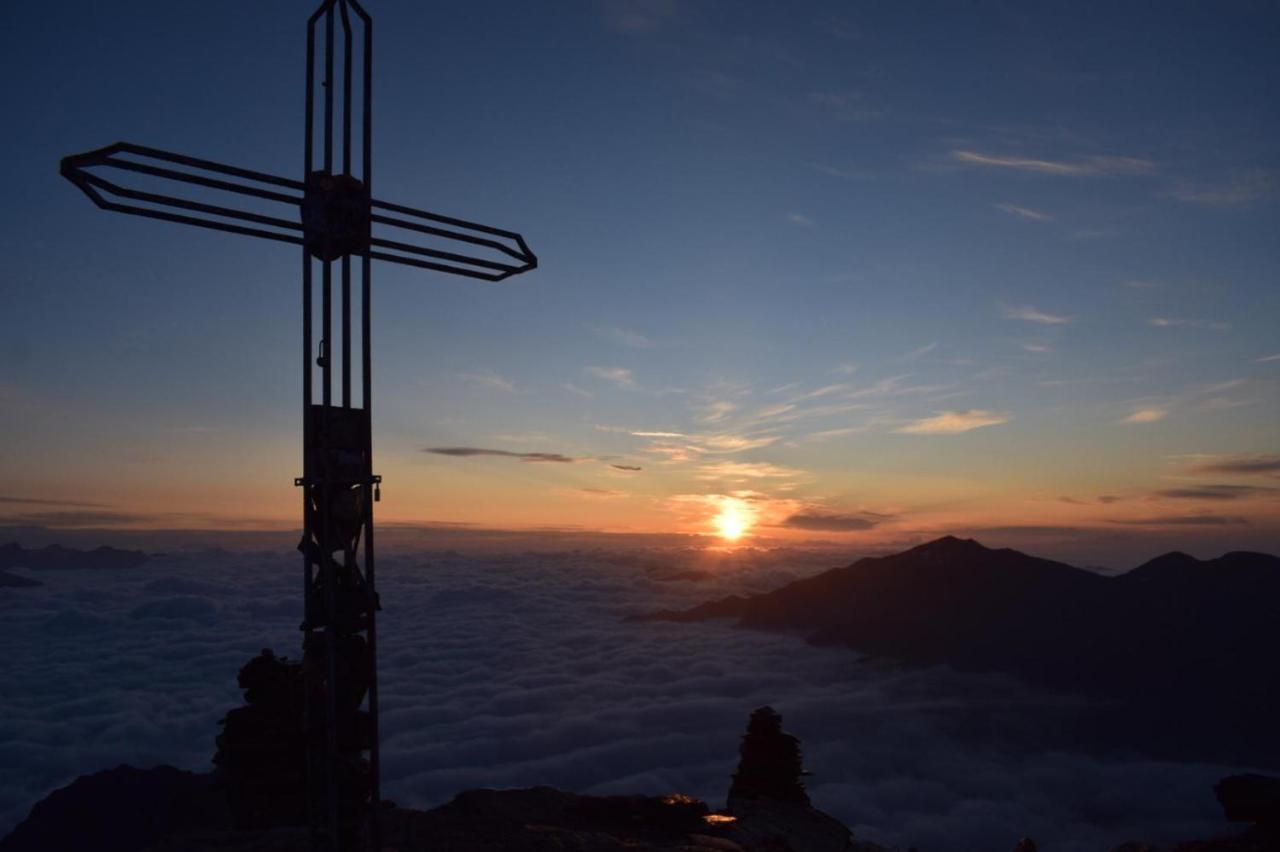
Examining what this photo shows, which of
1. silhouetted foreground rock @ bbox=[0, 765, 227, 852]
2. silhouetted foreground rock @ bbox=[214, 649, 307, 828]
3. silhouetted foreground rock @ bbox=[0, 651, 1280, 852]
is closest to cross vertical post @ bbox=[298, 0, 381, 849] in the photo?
silhouetted foreground rock @ bbox=[0, 651, 1280, 852]

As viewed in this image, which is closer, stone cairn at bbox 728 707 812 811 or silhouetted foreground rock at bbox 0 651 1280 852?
silhouetted foreground rock at bbox 0 651 1280 852

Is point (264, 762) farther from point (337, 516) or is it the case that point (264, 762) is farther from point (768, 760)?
point (337, 516)

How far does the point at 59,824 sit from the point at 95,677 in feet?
342

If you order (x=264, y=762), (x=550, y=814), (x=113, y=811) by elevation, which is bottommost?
(x=113, y=811)

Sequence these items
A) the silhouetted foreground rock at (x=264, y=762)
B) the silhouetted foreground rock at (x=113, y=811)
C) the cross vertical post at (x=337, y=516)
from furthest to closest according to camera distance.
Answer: the silhouetted foreground rock at (x=113, y=811)
the silhouetted foreground rock at (x=264, y=762)
the cross vertical post at (x=337, y=516)

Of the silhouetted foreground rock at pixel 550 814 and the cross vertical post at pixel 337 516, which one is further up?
the cross vertical post at pixel 337 516

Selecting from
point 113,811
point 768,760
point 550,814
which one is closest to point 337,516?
point 550,814

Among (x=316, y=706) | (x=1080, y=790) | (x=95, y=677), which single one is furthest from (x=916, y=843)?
(x=95, y=677)

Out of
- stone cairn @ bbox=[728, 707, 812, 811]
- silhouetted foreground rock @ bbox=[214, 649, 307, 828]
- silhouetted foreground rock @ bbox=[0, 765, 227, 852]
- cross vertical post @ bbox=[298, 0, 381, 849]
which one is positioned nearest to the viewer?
cross vertical post @ bbox=[298, 0, 381, 849]

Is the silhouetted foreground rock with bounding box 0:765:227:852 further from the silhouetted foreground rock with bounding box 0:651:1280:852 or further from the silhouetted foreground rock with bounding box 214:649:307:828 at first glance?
the silhouetted foreground rock with bounding box 0:651:1280:852

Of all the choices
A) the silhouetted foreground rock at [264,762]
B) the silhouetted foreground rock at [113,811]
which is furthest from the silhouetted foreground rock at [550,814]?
the silhouetted foreground rock at [113,811]

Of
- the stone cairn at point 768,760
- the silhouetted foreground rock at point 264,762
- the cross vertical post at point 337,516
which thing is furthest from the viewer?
the stone cairn at point 768,760

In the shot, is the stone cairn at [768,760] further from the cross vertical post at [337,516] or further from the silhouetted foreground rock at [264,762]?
the cross vertical post at [337,516]

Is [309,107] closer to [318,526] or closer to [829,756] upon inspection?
[318,526]
